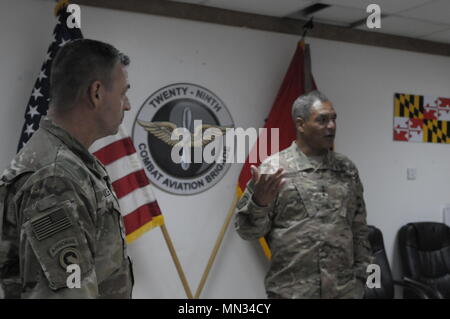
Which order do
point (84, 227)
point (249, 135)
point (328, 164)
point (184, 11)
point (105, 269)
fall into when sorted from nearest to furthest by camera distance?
point (84, 227) → point (105, 269) → point (328, 164) → point (184, 11) → point (249, 135)

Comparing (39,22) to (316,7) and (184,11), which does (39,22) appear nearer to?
(184,11)

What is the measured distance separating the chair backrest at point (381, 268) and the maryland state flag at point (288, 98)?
0.86m

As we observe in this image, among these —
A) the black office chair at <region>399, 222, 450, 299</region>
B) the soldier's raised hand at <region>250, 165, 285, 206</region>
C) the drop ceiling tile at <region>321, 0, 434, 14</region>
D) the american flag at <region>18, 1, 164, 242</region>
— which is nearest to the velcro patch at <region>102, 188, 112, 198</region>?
the soldier's raised hand at <region>250, 165, 285, 206</region>

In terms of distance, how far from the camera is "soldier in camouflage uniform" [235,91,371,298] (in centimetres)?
242

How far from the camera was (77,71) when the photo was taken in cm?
127

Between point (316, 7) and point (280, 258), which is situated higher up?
point (316, 7)

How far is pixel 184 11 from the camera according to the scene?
3555mm

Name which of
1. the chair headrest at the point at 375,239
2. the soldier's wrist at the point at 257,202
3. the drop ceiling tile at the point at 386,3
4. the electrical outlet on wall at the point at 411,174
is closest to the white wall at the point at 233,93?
the electrical outlet on wall at the point at 411,174

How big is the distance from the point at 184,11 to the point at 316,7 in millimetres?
918

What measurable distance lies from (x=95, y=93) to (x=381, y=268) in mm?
3275

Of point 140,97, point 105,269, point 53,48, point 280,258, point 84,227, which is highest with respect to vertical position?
point 53,48

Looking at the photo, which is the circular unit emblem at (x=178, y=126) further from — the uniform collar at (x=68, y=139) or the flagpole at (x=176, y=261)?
the uniform collar at (x=68, y=139)

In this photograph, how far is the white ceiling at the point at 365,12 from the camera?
11.5 ft
